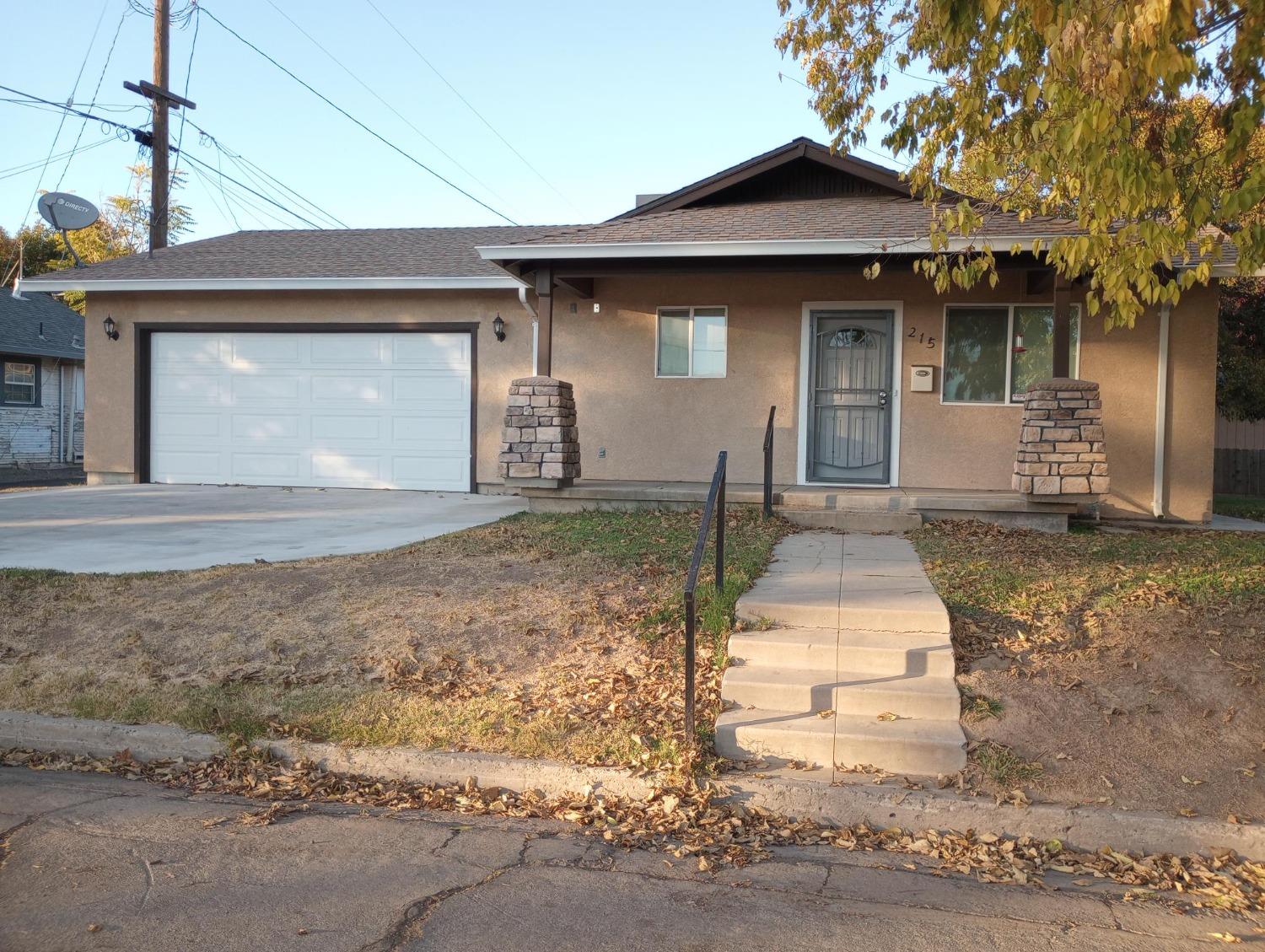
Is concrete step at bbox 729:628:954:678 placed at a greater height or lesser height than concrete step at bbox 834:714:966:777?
greater

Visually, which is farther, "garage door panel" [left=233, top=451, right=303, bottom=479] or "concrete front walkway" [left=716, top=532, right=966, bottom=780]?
"garage door panel" [left=233, top=451, right=303, bottom=479]

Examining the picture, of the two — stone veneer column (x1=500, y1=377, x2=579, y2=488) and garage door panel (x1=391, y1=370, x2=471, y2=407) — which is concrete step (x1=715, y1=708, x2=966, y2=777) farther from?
garage door panel (x1=391, y1=370, x2=471, y2=407)

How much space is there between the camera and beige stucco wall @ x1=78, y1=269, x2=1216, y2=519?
11.4 metres

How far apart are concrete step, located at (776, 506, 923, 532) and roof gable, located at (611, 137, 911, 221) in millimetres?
4316

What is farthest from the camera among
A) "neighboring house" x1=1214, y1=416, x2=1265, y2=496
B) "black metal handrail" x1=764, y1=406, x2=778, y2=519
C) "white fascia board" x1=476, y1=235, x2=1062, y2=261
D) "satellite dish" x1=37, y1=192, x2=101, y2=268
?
"neighboring house" x1=1214, y1=416, x2=1265, y2=496

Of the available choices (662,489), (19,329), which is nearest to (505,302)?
(662,489)

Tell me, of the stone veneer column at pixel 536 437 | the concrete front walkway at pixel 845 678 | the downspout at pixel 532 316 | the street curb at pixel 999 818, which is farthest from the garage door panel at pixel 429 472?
the street curb at pixel 999 818

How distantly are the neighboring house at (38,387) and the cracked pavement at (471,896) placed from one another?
22628mm

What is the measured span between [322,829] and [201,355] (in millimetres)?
11556

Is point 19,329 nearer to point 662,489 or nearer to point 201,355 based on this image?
point 201,355

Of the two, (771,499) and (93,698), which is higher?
(771,499)

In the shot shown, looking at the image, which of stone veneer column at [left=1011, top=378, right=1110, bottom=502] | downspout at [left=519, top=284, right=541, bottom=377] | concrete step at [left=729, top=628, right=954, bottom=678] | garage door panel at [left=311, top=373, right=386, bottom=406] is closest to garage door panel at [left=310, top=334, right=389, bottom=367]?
garage door panel at [left=311, top=373, right=386, bottom=406]

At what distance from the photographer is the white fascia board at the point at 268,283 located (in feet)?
42.3

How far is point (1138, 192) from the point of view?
16.7 feet
